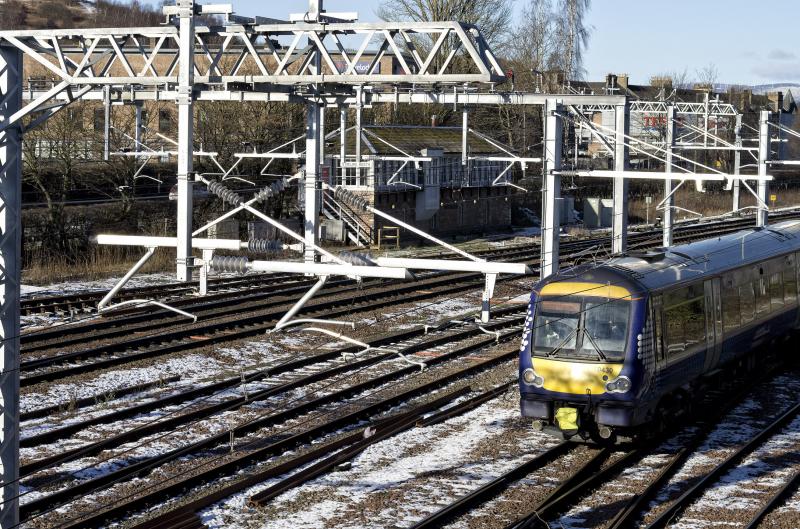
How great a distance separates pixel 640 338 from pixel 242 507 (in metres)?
5.42

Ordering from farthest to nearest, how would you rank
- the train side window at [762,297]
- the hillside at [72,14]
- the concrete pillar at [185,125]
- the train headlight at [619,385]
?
1. the hillside at [72,14]
2. the train side window at [762,297]
3. the train headlight at [619,385]
4. the concrete pillar at [185,125]

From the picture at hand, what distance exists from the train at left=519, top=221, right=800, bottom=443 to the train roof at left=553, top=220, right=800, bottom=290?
27 millimetres

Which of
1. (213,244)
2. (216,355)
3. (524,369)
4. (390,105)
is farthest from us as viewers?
(390,105)

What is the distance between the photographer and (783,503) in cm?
1213

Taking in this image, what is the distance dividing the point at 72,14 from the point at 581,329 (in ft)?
354

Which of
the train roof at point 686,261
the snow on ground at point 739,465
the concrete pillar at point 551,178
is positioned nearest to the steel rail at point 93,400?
the concrete pillar at point 551,178

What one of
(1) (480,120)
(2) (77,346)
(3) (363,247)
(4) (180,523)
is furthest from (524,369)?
(1) (480,120)

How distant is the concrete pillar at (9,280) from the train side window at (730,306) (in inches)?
428

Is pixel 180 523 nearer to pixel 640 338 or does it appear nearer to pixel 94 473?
pixel 94 473

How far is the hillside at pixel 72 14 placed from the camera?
10131 cm

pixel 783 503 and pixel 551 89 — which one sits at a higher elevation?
pixel 551 89

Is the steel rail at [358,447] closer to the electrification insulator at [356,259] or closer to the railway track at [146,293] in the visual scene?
the electrification insulator at [356,259]

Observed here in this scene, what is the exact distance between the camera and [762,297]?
18578mm

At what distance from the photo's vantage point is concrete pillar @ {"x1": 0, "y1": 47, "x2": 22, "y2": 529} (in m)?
9.03
